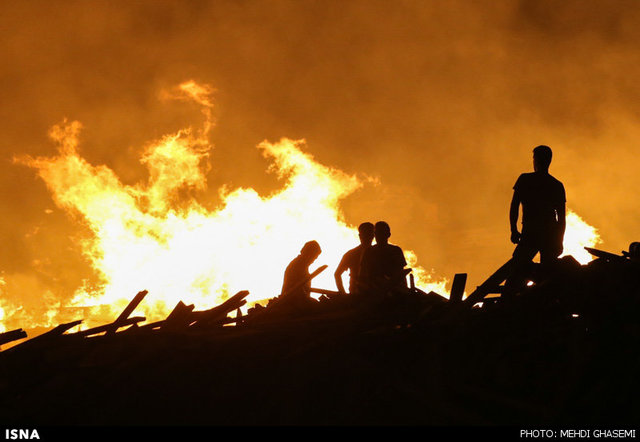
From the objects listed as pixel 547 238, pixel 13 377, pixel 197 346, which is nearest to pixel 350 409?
pixel 197 346

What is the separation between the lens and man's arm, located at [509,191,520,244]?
7383mm

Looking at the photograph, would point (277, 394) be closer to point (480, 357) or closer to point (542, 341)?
point (480, 357)

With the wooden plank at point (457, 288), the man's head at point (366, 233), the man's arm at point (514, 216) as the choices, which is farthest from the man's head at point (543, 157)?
the man's head at point (366, 233)

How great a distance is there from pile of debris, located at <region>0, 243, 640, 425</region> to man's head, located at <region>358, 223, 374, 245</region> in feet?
13.6

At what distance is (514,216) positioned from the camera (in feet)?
24.6

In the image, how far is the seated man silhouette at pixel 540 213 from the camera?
7180 millimetres

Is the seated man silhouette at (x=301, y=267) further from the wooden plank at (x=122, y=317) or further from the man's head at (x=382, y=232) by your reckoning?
the wooden plank at (x=122, y=317)

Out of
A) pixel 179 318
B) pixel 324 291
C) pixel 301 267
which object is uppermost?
pixel 301 267

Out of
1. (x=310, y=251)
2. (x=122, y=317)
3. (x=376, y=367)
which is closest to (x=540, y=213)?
(x=310, y=251)

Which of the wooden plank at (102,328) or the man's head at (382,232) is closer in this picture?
the wooden plank at (102,328)

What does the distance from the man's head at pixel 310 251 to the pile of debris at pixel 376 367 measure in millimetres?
3225

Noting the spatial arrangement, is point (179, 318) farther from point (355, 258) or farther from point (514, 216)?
point (514, 216)

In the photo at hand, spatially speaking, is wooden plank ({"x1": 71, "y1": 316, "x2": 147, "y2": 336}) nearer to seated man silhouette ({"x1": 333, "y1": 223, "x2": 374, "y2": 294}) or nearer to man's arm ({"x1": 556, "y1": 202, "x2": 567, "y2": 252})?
seated man silhouette ({"x1": 333, "y1": 223, "x2": 374, "y2": 294})

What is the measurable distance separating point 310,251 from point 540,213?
12.9ft
